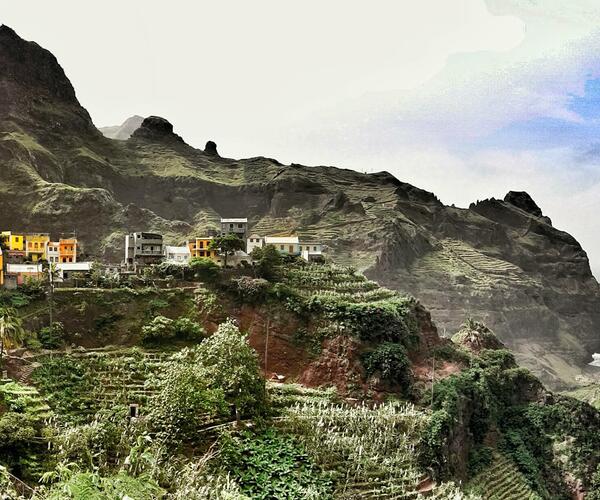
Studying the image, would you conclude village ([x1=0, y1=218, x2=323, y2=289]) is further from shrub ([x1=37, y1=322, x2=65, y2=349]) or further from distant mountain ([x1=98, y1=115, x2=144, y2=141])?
distant mountain ([x1=98, y1=115, x2=144, y2=141])

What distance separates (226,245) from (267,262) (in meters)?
2.99

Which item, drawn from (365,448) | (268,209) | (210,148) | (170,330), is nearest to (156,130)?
(210,148)

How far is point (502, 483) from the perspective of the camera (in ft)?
99.3

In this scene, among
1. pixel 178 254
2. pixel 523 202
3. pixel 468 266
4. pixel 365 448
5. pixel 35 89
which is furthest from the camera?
pixel 523 202

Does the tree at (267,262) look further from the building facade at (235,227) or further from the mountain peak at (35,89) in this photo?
the mountain peak at (35,89)

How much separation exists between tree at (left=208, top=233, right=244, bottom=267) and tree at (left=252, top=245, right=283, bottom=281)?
1.62 meters

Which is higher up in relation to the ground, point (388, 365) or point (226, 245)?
point (226, 245)

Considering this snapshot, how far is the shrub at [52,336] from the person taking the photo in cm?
2800

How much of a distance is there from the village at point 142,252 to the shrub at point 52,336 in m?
4.79

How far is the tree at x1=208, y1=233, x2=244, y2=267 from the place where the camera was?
3616 centimetres

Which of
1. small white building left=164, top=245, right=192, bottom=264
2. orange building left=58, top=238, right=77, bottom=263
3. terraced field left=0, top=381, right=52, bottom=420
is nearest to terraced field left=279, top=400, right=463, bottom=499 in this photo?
terraced field left=0, top=381, right=52, bottom=420

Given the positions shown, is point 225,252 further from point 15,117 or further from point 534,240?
point 534,240

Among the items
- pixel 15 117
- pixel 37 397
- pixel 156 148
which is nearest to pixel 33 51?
pixel 15 117

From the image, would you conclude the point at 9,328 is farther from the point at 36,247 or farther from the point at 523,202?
the point at 523,202
